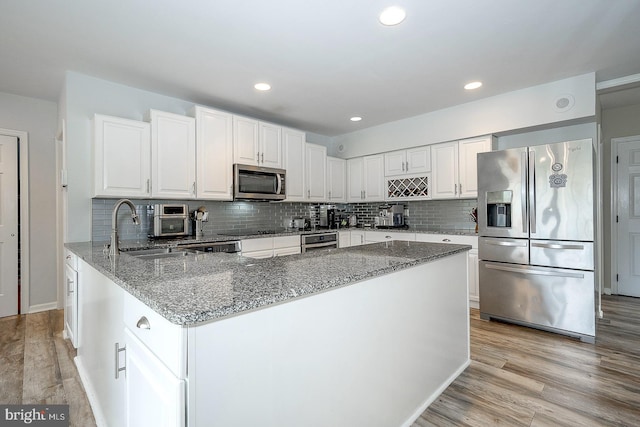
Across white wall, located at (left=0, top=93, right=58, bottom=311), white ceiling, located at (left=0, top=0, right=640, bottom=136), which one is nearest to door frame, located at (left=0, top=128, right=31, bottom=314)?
white wall, located at (left=0, top=93, right=58, bottom=311)

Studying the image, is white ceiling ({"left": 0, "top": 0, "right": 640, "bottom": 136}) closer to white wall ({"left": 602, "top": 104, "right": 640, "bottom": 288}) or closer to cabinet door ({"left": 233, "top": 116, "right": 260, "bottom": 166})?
cabinet door ({"left": 233, "top": 116, "right": 260, "bottom": 166})

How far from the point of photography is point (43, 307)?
3.71m

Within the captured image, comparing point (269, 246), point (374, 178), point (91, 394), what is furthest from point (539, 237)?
point (91, 394)

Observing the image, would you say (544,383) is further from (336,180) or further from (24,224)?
(24,224)

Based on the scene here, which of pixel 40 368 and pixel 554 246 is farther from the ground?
pixel 554 246

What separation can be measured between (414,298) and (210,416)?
1.21 m

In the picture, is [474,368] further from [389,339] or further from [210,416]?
[210,416]

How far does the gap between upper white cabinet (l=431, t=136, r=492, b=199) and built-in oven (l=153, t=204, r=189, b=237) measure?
314 cm

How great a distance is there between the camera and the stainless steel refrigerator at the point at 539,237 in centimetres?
277

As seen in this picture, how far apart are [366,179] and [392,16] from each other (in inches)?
121

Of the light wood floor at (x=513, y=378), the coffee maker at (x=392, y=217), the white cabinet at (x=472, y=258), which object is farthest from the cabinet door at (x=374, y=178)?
the light wood floor at (x=513, y=378)

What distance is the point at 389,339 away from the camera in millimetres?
1552

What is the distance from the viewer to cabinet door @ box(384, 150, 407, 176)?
15.0 feet

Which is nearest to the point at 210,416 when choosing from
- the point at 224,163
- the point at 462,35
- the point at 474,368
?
the point at 474,368
